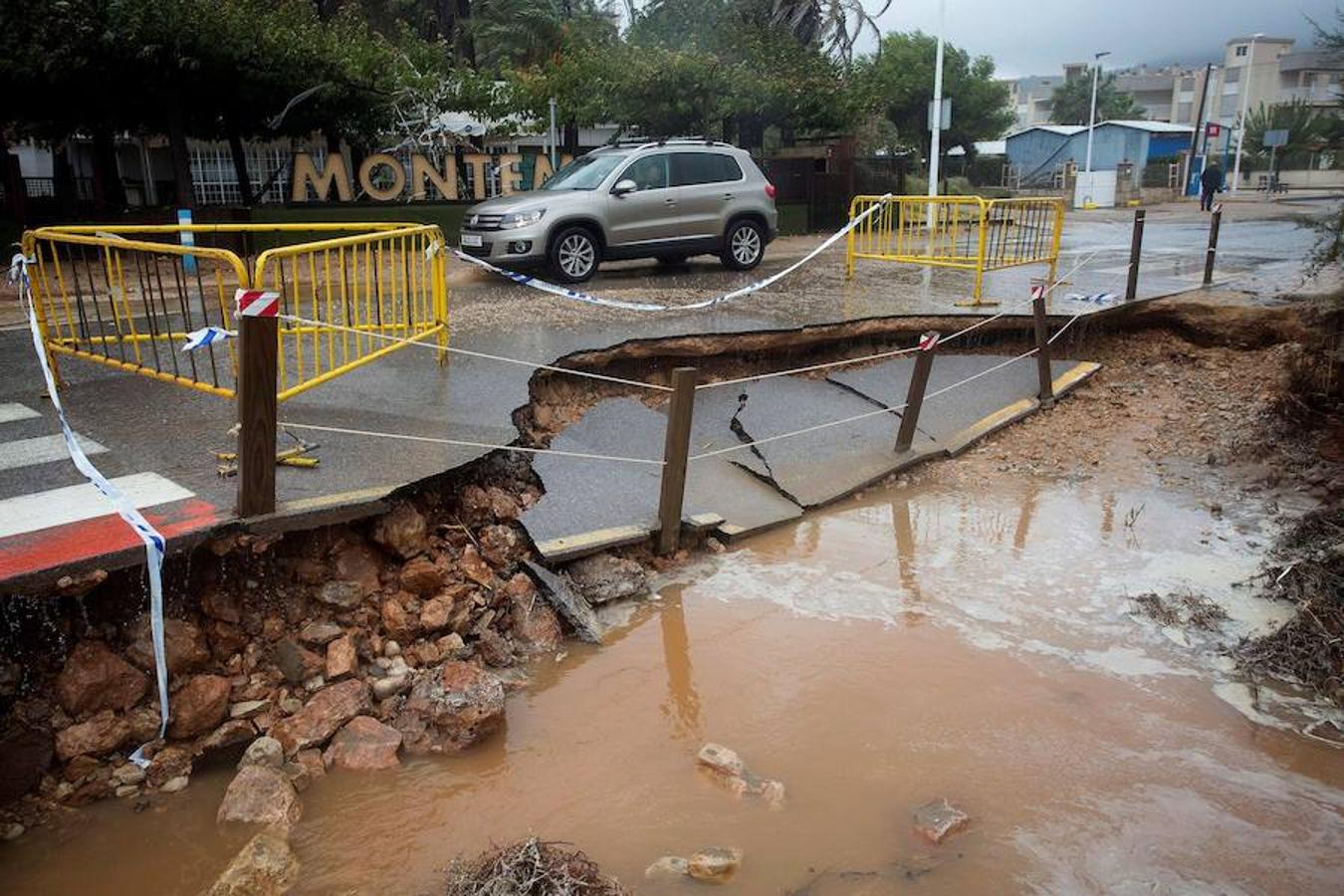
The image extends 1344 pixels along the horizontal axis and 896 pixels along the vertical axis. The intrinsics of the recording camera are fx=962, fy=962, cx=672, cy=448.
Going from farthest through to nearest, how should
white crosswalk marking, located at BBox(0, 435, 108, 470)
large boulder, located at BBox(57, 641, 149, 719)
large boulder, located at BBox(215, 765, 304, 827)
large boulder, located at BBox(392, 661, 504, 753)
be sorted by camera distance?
1. white crosswalk marking, located at BBox(0, 435, 108, 470)
2. large boulder, located at BBox(392, 661, 504, 753)
3. large boulder, located at BBox(57, 641, 149, 719)
4. large boulder, located at BBox(215, 765, 304, 827)

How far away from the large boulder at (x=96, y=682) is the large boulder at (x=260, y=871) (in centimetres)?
98

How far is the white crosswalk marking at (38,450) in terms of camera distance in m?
5.58

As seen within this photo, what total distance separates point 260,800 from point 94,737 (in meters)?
0.79

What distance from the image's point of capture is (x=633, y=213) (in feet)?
41.8

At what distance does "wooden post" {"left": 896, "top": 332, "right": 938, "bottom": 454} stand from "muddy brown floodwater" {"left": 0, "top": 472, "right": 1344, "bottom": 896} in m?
1.93

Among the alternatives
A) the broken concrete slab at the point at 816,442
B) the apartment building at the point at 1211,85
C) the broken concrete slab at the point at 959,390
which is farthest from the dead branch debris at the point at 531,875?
the apartment building at the point at 1211,85

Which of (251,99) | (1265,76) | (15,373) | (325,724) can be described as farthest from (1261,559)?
(1265,76)

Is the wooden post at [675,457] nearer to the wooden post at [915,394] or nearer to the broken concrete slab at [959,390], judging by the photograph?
the wooden post at [915,394]

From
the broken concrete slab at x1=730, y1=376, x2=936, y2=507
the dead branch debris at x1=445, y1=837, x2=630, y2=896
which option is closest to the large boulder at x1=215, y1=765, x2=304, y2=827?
the dead branch debris at x1=445, y1=837, x2=630, y2=896

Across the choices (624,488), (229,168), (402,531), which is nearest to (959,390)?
(624,488)

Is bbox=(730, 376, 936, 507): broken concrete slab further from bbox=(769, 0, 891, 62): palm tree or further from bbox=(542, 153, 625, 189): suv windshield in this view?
bbox=(769, 0, 891, 62): palm tree

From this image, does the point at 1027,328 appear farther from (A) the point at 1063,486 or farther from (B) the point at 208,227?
(B) the point at 208,227

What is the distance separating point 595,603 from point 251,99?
15.0 meters

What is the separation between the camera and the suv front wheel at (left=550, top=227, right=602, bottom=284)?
12.2m
